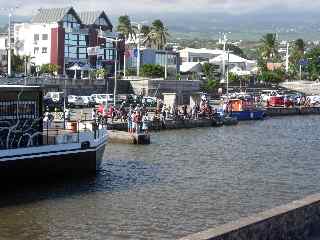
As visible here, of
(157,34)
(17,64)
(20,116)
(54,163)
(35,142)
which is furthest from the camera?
(157,34)

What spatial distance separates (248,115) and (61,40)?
49.1 metres

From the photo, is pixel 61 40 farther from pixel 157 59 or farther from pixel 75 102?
pixel 75 102

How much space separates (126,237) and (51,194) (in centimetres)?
788

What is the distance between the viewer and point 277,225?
17234mm

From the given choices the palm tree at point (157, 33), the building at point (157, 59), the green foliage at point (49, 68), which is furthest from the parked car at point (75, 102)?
the palm tree at point (157, 33)

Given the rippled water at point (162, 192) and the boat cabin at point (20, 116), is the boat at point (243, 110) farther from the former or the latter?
the boat cabin at point (20, 116)

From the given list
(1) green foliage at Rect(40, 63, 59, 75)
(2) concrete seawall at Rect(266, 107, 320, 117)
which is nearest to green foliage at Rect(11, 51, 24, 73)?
(1) green foliage at Rect(40, 63, 59, 75)

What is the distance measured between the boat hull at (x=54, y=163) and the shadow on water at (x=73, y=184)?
29cm

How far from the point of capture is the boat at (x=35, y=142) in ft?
100

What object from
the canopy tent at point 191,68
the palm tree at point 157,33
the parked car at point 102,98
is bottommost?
the parked car at point 102,98

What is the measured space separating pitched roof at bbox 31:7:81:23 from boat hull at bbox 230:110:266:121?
1984 inches

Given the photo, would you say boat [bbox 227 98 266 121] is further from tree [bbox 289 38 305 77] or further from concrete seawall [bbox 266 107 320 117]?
tree [bbox 289 38 305 77]

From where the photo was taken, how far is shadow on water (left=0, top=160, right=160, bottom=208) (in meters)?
29.5

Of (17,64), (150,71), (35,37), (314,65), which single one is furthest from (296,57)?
(17,64)
